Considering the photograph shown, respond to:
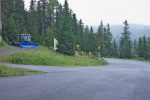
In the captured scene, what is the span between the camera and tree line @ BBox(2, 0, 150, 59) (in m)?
62.8

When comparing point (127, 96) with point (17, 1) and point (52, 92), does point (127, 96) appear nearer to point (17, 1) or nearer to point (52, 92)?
point (52, 92)

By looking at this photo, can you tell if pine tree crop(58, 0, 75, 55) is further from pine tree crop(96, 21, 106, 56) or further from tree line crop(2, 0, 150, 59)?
pine tree crop(96, 21, 106, 56)

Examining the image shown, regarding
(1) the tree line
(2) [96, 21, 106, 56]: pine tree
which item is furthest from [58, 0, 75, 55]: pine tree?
(2) [96, 21, 106, 56]: pine tree

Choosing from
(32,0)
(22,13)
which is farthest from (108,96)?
(32,0)

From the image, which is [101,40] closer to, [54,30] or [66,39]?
[54,30]

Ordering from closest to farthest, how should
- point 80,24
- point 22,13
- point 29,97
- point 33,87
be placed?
point 29,97 < point 33,87 < point 22,13 < point 80,24

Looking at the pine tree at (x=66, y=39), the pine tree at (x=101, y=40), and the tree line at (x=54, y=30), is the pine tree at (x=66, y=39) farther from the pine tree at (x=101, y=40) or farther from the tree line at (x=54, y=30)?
the pine tree at (x=101, y=40)

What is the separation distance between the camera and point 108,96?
1302 cm

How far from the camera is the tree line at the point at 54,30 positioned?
62828 millimetres

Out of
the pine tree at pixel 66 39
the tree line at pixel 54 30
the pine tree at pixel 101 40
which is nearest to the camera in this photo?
the pine tree at pixel 66 39

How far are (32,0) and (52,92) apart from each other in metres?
94.1

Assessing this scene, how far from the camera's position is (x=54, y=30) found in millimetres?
84625

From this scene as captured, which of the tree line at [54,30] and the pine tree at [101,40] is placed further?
the pine tree at [101,40]

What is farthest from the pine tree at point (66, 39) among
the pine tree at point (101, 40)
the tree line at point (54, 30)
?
the pine tree at point (101, 40)
